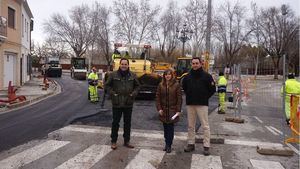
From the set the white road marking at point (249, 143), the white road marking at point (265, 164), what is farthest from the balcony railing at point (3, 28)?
the white road marking at point (265, 164)

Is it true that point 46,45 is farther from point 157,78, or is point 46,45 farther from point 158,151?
point 158,151

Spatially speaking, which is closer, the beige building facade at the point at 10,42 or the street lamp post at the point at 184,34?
the beige building facade at the point at 10,42

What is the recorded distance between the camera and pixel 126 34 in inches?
2345

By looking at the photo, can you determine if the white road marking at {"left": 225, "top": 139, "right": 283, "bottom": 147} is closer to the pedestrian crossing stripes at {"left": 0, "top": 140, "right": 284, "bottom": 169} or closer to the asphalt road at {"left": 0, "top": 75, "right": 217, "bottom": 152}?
the pedestrian crossing stripes at {"left": 0, "top": 140, "right": 284, "bottom": 169}

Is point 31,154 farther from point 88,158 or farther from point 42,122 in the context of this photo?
point 42,122

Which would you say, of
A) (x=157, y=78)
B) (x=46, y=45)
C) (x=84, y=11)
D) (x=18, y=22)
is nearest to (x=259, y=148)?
(x=157, y=78)

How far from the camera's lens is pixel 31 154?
7.50m

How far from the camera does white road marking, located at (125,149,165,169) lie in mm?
6812

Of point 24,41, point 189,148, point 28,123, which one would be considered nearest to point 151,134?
point 189,148

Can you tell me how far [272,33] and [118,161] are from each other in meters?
55.9

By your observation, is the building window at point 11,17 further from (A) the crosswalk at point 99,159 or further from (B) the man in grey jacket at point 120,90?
(B) the man in grey jacket at point 120,90

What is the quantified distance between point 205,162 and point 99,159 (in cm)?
196

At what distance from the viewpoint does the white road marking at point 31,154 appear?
22.3 ft

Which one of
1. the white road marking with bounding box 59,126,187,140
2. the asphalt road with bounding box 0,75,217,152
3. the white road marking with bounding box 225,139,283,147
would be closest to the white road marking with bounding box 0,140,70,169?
the asphalt road with bounding box 0,75,217,152
